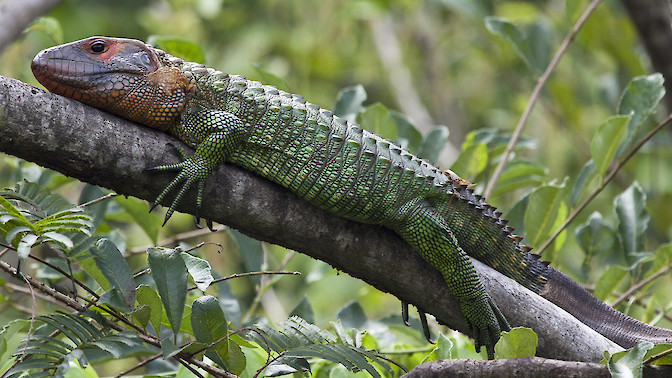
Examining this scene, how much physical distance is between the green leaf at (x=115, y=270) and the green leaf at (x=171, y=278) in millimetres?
125

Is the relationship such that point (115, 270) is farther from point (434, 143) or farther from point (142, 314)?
point (434, 143)

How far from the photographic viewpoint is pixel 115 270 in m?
2.54

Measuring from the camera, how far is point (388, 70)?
8859 millimetres

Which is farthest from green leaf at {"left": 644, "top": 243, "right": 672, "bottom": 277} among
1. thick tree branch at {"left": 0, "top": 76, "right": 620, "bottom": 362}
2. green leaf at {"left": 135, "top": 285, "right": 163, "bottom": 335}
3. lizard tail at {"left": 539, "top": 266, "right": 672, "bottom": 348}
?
green leaf at {"left": 135, "top": 285, "right": 163, "bottom": 335}

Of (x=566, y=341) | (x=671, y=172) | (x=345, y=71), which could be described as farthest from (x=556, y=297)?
(x=345, y=71)

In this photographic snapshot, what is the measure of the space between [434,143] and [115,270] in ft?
8.35

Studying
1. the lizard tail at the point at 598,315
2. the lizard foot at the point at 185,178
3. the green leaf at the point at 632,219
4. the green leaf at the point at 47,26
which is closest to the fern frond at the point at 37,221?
the lizard foot at the point at 185,178

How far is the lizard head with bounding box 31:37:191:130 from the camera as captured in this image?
3070mm

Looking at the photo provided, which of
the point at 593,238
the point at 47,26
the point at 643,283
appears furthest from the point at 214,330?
the point at 593,238

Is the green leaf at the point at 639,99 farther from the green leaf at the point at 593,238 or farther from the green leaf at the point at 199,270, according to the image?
the green leaf at the point at 199,270

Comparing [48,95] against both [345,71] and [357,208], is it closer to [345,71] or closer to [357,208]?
[357,208]

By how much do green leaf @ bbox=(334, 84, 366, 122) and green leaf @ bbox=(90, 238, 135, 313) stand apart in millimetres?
2147

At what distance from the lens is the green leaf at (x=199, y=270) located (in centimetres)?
246

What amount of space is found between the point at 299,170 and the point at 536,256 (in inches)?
52.8
